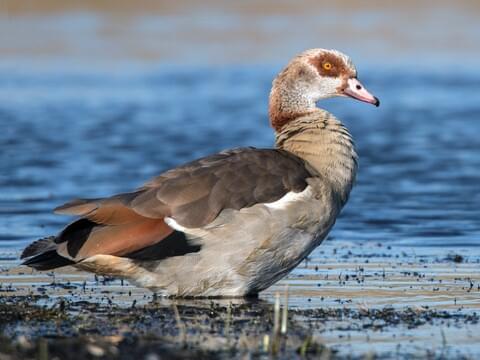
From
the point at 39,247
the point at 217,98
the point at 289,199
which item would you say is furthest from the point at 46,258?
the point at 217,98

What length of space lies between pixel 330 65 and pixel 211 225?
2.21 metres

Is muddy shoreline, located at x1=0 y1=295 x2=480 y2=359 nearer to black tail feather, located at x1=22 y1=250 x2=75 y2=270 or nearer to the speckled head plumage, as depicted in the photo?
black tail feather, located at x1=22 y1=250 x2=75 y2=270

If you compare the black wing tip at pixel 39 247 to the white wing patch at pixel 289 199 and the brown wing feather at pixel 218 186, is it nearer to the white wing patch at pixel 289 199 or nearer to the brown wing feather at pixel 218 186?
the brown wing feather at pixel 218 186

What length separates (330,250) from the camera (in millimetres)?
10922

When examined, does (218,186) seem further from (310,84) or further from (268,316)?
(310,84)

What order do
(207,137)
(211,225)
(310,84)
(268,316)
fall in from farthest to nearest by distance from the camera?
1. (207,137)
2. (310,84)
3. (211,225)
4. (268,316)

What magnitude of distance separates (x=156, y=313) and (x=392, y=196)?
6.41 m

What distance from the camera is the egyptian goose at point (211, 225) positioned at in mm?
8094

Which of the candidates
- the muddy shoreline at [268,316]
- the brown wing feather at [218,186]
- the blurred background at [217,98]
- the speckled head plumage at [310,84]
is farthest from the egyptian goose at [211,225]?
the blurred background at [217,98]

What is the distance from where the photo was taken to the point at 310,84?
9.70 metres

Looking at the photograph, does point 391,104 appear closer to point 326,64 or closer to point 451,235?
point 451,235

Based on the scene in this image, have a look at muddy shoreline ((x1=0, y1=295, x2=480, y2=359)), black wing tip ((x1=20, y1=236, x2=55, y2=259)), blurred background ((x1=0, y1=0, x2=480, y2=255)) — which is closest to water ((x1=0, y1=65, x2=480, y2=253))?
blurred background ((x1=0, y1=0, x2=480, y2=255))

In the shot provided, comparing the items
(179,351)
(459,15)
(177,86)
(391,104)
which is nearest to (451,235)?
(179,351)

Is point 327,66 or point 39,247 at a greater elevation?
point 327,66
